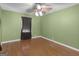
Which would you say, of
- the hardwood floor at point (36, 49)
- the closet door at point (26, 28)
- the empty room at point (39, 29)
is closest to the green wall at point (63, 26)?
the empty room at point (39, 29)

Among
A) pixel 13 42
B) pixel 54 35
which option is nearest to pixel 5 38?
pixel 13 42

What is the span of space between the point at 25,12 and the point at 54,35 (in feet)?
2.09

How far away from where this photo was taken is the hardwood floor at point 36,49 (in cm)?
162

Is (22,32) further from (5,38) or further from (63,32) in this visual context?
(63,32)

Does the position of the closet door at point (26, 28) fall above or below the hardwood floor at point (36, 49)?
above

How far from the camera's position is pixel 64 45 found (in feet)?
5.51

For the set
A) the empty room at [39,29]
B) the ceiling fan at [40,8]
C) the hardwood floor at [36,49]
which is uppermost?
the ceiling fan at [40,8]

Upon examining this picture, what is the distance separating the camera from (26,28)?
5.60 ft

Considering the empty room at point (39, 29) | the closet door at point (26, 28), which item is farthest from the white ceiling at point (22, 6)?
the closet door at point (26, 28)

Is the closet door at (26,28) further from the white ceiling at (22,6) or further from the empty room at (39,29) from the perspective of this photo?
the white ceiling at (22,6)

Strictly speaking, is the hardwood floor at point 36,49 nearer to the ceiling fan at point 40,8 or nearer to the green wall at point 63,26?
the green wall at point 63,26

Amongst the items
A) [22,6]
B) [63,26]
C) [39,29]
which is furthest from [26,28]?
[63,26]

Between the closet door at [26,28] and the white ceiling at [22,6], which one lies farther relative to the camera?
the closet door at [26,28]

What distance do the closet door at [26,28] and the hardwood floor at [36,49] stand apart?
87 millimetres
